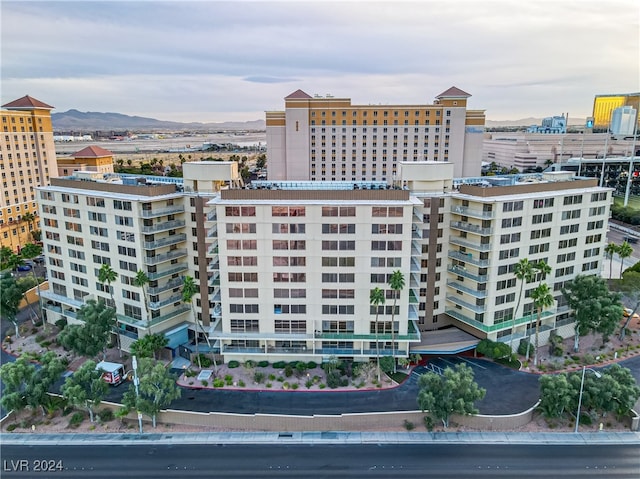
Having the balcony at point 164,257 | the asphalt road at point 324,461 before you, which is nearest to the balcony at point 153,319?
the balcony at point 164,257

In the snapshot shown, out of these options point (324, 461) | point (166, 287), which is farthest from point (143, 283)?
point (324, 461)

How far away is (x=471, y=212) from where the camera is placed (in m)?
60.8

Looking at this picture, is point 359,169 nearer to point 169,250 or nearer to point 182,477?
point 169,250

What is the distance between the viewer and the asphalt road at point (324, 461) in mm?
43281

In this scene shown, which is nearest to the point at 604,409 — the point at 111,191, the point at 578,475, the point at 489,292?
the point at 578,475

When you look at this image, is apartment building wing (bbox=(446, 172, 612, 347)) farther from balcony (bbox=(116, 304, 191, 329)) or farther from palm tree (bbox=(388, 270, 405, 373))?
balcony (bbox=(116, 304, 191, 329))

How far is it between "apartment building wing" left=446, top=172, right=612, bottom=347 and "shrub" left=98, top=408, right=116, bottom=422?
50.3 metres

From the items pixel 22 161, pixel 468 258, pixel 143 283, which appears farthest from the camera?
pixel 22 161

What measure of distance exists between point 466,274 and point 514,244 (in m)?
8.09

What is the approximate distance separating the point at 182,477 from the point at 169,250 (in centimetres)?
3314

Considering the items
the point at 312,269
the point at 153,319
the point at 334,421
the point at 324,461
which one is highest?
the point at 312,269

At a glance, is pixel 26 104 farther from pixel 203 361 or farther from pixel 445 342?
pixel 445 342

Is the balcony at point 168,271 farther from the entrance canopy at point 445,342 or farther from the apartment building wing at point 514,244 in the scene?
the apartment building wing at point 514,244

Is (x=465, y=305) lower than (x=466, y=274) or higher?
lower
